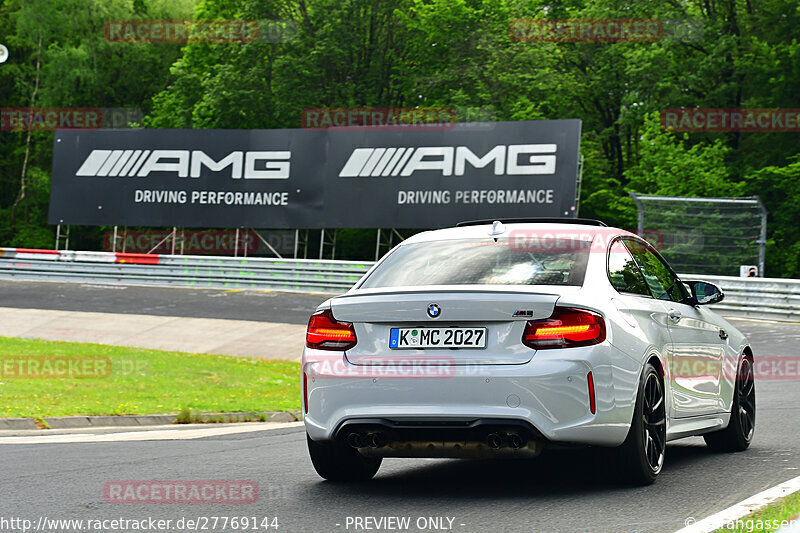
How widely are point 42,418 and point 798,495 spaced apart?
8243 millimetres

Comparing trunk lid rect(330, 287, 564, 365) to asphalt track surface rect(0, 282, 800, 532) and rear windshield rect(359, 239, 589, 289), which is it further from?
asphalt track surface rect(0, 282, 800, 532)

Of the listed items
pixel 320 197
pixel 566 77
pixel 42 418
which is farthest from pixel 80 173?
pixel 42 418

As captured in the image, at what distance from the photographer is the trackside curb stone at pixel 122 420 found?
1147 cm

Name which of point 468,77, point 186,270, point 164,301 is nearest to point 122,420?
point 164,301

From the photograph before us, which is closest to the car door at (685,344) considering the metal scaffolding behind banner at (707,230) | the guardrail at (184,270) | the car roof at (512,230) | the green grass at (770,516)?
the car roof at (512,230)

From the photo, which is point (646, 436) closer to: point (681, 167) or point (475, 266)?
point (475, 266)

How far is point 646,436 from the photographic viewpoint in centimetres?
648

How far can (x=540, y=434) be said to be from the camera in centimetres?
594

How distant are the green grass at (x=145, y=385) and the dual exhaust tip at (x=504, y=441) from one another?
7.25 metres

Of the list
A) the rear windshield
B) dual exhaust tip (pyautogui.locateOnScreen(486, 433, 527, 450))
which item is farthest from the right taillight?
dual exhaust tip (pyautogui.locateOnScreen(486, 433, 527, 450))

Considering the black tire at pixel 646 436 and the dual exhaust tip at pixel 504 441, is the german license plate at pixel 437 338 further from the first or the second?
the black tire at pixel 646 436

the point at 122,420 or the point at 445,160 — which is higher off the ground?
the point at 445,160

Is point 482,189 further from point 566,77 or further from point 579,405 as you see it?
point 579,405

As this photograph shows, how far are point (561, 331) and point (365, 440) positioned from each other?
128 cm
